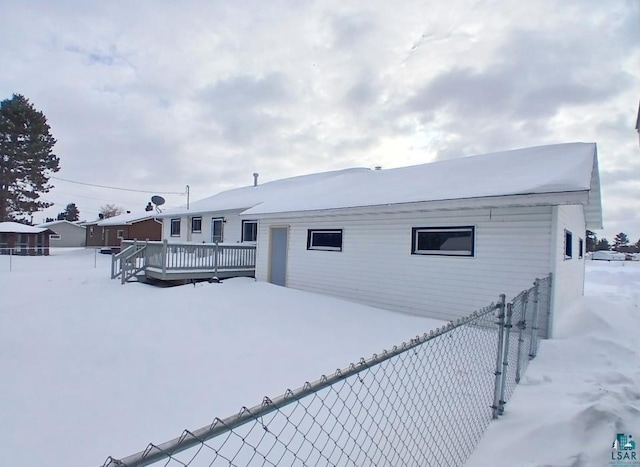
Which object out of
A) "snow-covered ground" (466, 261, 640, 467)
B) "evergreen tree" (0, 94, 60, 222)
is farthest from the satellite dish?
"snow-covered ground" (466, 261, 640, 467)

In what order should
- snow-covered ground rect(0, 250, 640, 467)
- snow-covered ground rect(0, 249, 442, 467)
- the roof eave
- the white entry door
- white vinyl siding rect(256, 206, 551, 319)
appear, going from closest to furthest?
snow-covered ground rect(0, 250, 640, 467)
snow-covered ground rect(0, 249, 442, 467)
the roof eave
white vinyl siding rect(256, 206, 551, 319)
the white entry door

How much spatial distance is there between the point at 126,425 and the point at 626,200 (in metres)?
19.2

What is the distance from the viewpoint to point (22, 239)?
27.0 meters

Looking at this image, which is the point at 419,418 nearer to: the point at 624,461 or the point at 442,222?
the point at 624,461

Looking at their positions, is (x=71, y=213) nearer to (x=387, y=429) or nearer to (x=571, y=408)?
(x=387, y=429)

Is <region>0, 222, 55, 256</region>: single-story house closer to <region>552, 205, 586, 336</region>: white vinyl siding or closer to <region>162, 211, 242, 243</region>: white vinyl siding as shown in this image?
<region>162, 211, 242, 243</region>: white vinyl siding

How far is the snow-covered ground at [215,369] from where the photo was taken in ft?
9.57

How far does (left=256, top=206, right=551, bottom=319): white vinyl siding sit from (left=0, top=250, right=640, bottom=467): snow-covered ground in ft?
2.25

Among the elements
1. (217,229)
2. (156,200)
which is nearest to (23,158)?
(156,200)

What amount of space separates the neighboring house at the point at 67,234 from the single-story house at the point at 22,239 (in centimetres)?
1341

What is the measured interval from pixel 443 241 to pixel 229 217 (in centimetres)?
1155

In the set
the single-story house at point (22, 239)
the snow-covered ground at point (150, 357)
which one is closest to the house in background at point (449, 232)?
the snow-covered ground at point (150, 357)

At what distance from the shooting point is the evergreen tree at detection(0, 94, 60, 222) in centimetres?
2927

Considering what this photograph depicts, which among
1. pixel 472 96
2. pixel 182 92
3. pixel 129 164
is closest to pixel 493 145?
pixel 472 96
